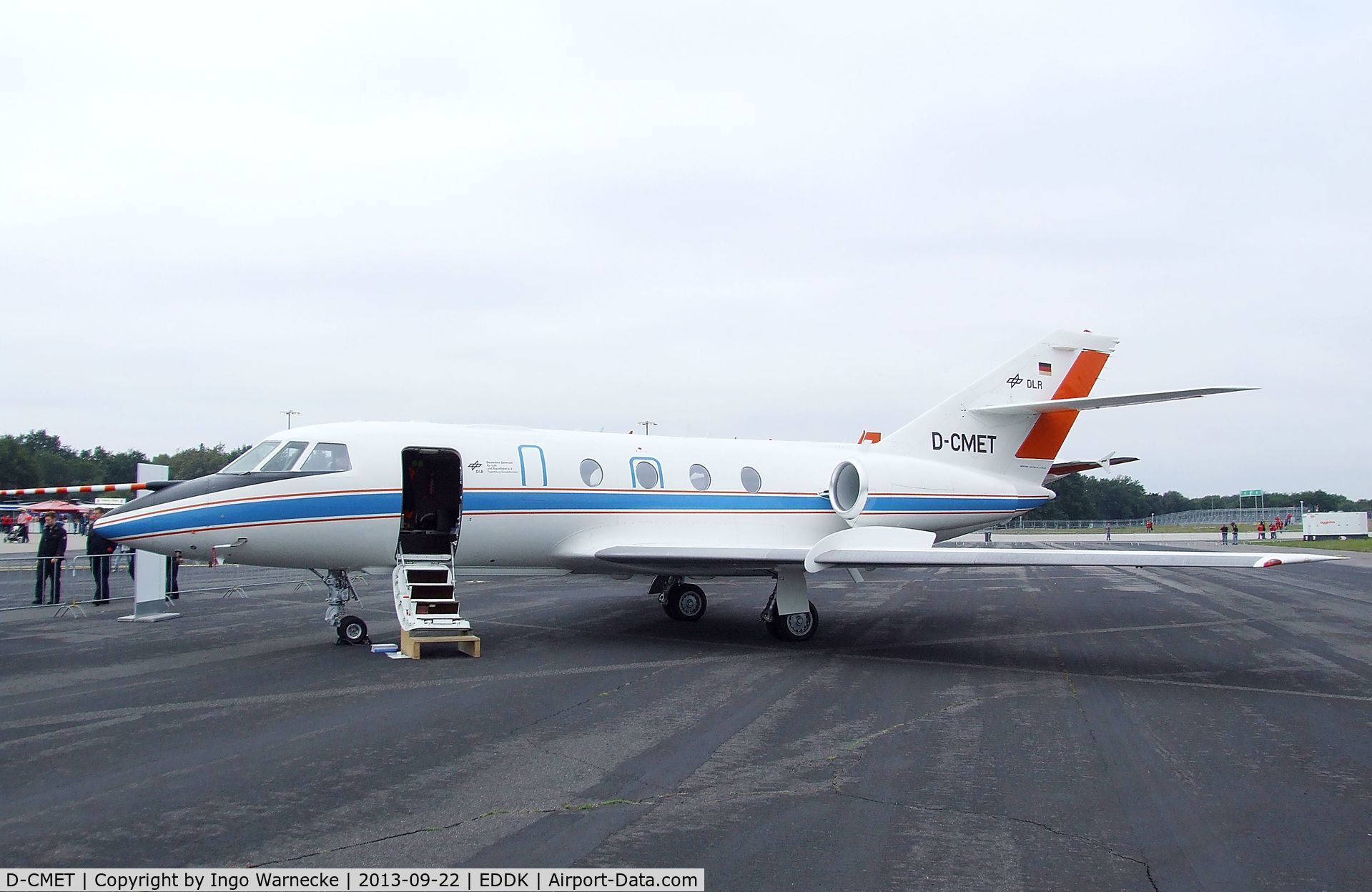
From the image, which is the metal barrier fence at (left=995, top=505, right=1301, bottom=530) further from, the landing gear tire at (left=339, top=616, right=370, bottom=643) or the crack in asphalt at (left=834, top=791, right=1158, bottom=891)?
the crack in asphalt at (left=834, top=791, right=1158, bottom=891)

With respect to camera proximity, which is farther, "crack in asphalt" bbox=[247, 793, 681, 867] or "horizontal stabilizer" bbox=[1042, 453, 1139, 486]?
"horizontal stabilizer" bbox=[1042, 453, 1139, 486]

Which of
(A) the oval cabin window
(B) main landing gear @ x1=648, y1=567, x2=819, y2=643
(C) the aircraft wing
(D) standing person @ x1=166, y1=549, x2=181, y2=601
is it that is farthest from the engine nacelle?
(D) standing person @ x1=166, y1=549, x2=181, y2=601

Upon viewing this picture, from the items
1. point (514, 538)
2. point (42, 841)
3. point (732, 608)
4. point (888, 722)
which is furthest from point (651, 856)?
point (732, 608)

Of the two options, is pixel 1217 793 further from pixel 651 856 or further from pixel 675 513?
pixel 675 513

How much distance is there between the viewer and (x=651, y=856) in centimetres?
477

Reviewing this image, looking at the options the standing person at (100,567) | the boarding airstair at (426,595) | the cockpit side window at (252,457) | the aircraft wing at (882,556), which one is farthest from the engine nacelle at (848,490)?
the standing person at (100,567)

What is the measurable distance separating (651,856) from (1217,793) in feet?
12.6

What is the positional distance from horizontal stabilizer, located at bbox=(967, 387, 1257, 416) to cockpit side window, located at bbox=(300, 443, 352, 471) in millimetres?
11200

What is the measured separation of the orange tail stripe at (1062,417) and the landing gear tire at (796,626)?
6722 mm

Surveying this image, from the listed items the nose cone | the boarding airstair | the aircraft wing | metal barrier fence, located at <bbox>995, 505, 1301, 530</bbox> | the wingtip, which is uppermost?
the nose cone

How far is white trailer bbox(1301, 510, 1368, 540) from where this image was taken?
57656mm

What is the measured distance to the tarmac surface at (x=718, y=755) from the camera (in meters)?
4.83

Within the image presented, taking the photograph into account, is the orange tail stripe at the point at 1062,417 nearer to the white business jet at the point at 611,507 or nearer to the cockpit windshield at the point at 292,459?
the white business jet at the point at 611,507

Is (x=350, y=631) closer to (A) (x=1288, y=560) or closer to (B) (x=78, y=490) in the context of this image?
(B) (x=78, y=490)
